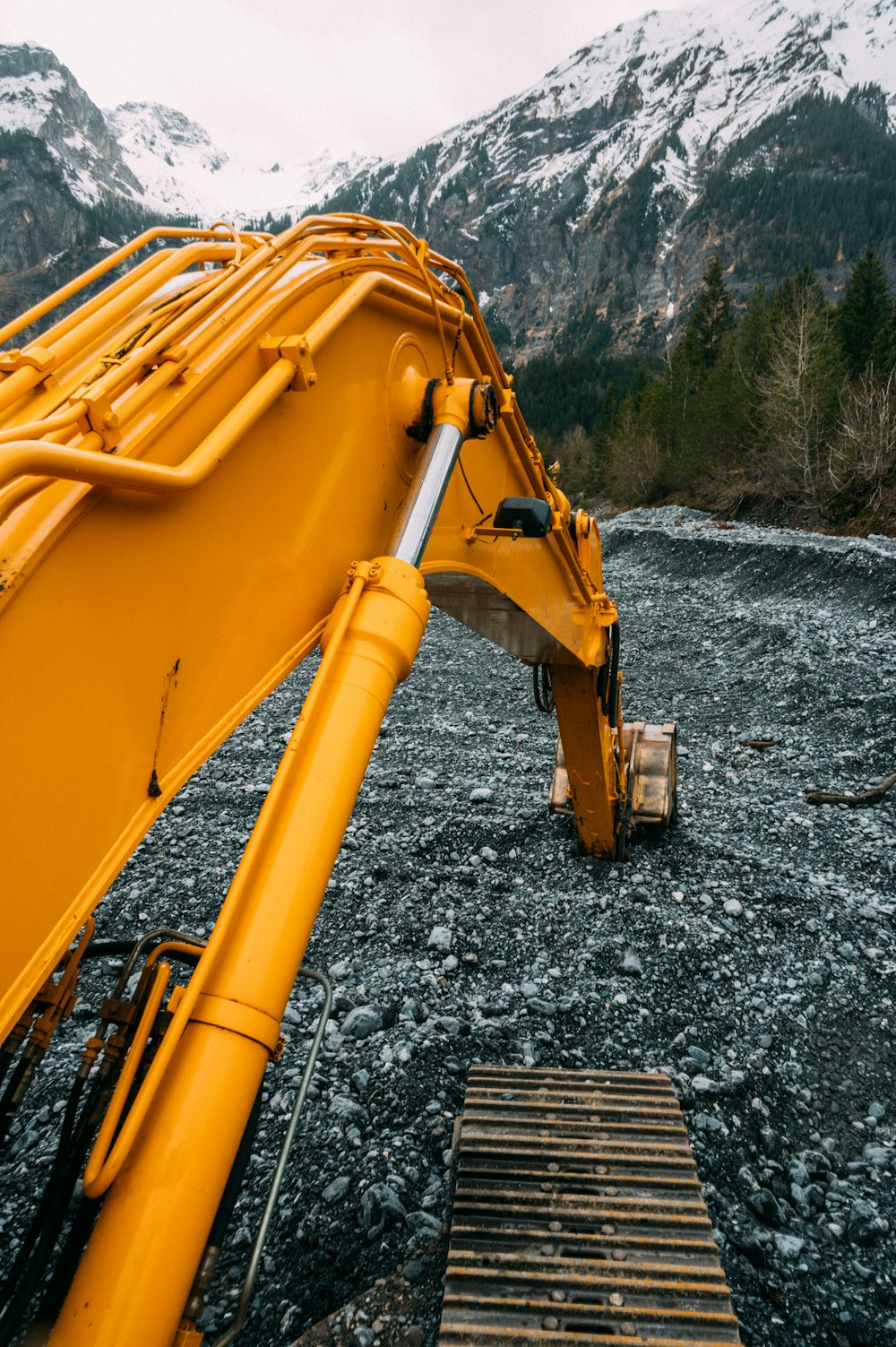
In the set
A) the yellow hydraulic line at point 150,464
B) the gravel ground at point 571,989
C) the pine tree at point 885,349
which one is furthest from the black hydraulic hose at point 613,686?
the pine tree at point 885,349

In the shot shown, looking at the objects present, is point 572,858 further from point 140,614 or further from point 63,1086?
point 140,614

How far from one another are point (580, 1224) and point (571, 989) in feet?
7.14

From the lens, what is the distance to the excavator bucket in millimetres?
6023

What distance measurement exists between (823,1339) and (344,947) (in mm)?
3269

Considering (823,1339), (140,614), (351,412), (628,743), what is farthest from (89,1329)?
(628,743)

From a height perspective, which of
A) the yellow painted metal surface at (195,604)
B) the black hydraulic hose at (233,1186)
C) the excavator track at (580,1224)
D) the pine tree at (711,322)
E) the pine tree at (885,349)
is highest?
the pine tree at (711,322)

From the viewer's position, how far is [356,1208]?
125 inches

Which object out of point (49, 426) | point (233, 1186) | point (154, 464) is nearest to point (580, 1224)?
point (233, 1186)

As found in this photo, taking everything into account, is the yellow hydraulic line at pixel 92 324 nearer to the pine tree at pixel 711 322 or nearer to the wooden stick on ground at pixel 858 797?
the wooden stick on ground at pixel 858 797

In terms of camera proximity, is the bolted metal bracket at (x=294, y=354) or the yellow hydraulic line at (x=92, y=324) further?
the bolted metal bracket at (x=294, y=354)

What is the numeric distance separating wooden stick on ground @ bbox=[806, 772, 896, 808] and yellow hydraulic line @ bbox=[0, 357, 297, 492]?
7.08 m

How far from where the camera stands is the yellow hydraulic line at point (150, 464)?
1.09m

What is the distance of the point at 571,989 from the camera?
466cm

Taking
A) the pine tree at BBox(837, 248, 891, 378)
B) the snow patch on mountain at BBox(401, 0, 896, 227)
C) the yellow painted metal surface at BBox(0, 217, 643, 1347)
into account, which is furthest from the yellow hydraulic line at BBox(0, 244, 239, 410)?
the snow patch on mountain at BBox(401, 0, 896, 227)
